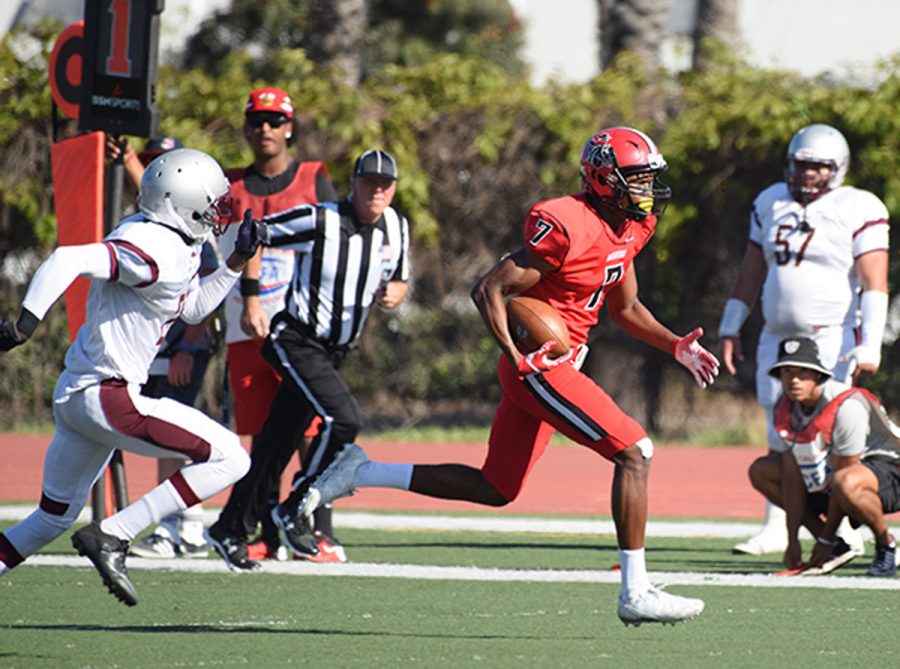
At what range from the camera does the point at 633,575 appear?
6039 millimetres

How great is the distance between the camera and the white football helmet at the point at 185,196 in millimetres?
6188

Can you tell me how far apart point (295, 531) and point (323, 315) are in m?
1.13

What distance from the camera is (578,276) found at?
639 cm

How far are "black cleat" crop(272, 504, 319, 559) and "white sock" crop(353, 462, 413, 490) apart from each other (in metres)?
0.78

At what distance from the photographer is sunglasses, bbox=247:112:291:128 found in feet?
28.6

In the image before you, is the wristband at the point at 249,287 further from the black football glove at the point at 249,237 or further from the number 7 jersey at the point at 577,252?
the number 7 jersey at the point at 577,252

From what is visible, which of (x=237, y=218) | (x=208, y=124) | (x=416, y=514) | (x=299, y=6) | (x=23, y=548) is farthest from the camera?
(x=299, y=6)

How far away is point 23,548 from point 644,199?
266cm

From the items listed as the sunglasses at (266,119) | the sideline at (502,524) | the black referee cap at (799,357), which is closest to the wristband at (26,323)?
the sunglasses at (266,119)

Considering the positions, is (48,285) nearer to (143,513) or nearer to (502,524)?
(143,513)

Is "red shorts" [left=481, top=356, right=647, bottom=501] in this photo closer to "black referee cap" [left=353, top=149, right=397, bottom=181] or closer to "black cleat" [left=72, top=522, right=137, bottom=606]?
"black cleat" [left=72, top=522, right=137, bottom=606]

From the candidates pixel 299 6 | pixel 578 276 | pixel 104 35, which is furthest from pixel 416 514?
pixel 299 6

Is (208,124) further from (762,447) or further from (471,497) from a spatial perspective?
(471,497)

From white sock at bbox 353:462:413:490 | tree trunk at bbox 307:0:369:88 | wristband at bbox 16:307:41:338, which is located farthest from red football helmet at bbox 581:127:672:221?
tree trunk at bbox 307:0:369:88
